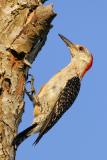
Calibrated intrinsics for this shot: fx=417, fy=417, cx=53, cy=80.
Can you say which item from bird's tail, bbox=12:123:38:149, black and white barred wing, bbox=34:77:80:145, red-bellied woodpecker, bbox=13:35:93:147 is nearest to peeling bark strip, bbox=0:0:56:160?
bird's tail, bbox=12:123:38:149

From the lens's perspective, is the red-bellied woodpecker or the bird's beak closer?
the red-bellied woodpecker

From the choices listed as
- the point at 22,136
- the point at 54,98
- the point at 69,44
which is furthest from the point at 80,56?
the point at 22,136

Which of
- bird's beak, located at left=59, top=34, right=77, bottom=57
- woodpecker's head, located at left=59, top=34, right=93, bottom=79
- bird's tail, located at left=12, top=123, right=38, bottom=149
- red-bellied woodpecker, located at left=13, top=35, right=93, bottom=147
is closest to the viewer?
bird's tail, located at left=12, top=123, right=38, bottom=149

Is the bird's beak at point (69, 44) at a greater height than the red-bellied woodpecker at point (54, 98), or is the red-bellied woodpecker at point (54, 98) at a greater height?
the bird's beak at point (69, 44)

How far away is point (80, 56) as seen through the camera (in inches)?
310

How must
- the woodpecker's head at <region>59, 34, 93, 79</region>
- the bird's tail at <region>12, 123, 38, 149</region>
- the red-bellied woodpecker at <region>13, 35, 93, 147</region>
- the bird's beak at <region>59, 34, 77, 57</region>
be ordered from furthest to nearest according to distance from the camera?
the bird's beak at <region>59, 34, 77, 57</region> < the woodpecker's head at <region>59, 34, 93, 79</region> < the red-bellied woodpecker at <region>13, 35, 93, 147</region> < the bird's tail at <region>12, 123, 38, 149</region>

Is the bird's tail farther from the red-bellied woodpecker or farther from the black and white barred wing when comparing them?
the black and white barred wing

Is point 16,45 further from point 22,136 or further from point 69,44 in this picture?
point 69,44

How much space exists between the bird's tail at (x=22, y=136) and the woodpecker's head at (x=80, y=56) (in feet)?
6.39

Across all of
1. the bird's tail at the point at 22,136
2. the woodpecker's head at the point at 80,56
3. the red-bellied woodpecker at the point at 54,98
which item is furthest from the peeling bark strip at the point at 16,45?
the woodpecker's head at the point at 80,56

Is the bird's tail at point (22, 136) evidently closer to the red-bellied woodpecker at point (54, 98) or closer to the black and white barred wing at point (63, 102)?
the red-bellied woodpecker at point (54, 98)

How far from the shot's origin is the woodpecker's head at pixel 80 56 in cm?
A: 758

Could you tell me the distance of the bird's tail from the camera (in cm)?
437

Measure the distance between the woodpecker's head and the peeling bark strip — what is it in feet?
8.08
